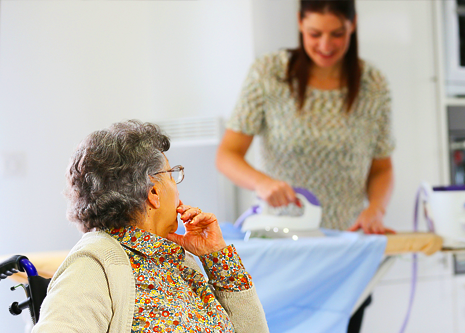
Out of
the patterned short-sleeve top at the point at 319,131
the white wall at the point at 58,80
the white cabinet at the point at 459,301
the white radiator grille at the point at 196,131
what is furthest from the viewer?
the white cabinet at the point at 459,301

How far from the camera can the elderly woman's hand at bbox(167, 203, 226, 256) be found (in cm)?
84

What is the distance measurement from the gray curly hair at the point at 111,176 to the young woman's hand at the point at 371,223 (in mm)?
949

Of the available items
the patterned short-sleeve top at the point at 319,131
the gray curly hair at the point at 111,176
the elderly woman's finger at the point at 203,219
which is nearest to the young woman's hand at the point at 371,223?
the patterned short-sleeve top at the point at 319,131

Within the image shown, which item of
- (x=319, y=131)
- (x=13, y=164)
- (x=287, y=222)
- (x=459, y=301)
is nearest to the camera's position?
(x=13, y=164)

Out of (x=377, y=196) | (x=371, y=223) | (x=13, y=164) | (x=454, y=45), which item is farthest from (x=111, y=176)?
(x=454, y=45)

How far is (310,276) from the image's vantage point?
1.29 metres

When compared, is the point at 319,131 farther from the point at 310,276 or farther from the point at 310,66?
the point at 310,276

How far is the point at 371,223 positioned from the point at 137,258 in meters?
0.98

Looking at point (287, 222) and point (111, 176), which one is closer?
point (111, 176)

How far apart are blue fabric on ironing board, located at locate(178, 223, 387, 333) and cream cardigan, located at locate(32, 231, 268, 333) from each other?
0.54m

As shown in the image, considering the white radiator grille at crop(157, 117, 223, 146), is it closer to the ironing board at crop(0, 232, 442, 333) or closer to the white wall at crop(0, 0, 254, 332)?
the white wall at crop(0, 0, 254, 332)

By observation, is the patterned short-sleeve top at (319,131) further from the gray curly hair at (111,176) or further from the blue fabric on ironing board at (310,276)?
the gray curly hair at (111,176)

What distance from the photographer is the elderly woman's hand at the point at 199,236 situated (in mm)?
845

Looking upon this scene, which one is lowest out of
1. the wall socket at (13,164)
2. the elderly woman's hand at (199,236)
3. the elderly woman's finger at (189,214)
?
the elderly woman's hand at (199,236)
